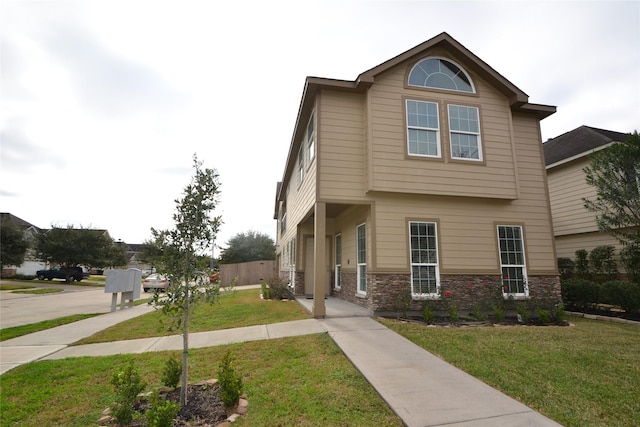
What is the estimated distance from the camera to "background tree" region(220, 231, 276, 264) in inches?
1518

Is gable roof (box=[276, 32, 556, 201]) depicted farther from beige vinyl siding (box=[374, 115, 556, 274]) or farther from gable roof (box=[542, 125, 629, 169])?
gable roof (box=[542, 125, 629, 169])

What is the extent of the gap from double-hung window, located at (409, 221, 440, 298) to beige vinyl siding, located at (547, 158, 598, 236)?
307 inches

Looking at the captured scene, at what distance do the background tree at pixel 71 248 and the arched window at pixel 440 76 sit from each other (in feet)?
106

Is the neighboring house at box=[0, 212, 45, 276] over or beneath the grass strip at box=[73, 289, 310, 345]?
over

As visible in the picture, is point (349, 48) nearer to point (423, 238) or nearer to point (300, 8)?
point (300, 8)

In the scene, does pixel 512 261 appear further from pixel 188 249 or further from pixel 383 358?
pixel 188 249

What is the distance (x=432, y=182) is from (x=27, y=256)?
41.7m

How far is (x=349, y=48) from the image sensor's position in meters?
9.28

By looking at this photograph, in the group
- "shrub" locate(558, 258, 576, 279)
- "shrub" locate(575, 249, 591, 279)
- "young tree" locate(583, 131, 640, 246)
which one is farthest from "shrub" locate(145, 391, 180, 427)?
"shrub" locate(558, 258, 576, 279)

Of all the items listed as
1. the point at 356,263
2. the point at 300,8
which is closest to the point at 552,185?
the point at 356,263

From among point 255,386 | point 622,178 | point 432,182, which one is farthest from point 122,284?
point 622,178

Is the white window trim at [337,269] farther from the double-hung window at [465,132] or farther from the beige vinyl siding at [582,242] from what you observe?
the beige vinyl siding at [582,242]

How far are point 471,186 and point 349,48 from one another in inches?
210

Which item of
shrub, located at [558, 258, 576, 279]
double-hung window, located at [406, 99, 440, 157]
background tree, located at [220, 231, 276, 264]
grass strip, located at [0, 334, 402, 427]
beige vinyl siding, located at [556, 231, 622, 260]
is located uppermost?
double-hung window, located at [406, 99, 440, 157]
